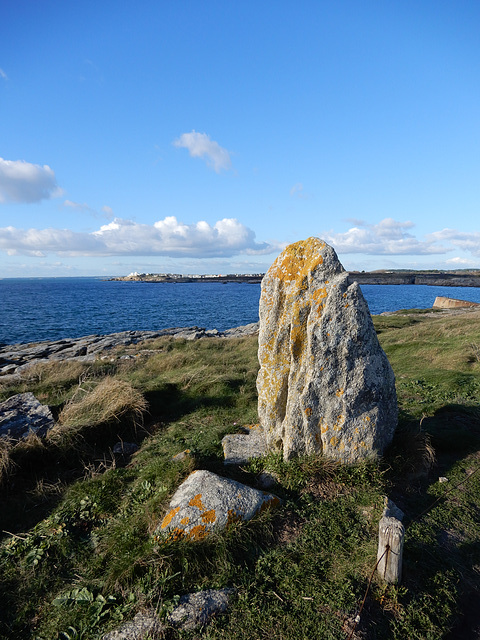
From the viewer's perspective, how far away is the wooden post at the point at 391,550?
13.4ft

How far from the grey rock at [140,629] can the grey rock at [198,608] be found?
150mm

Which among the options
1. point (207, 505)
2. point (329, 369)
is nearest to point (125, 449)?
point (207, 505)

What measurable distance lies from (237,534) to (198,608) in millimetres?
1043

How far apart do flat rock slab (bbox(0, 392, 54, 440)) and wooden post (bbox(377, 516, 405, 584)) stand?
743 centimetres

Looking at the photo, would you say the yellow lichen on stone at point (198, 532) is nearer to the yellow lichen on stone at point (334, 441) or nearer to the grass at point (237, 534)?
the grass at point (237, 534)

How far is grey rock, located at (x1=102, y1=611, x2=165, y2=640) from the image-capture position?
12.1 feet

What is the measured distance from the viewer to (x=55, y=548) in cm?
516

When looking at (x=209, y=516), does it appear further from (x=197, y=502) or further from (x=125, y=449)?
(x=125, y=449)

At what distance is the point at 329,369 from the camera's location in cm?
630

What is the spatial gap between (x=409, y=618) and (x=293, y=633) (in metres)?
1.31

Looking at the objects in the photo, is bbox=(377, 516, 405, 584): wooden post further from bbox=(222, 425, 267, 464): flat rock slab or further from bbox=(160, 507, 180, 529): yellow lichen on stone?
bbox=(222, 425, 267, 464): flat rock slab

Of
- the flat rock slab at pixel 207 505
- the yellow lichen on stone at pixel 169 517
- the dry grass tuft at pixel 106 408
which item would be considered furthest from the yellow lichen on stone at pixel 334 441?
the dry grass tuft at pixel 106 408

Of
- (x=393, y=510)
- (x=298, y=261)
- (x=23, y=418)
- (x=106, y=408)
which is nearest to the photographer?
(x=393, y=510)

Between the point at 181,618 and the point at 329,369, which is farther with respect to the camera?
the point at 329,369
